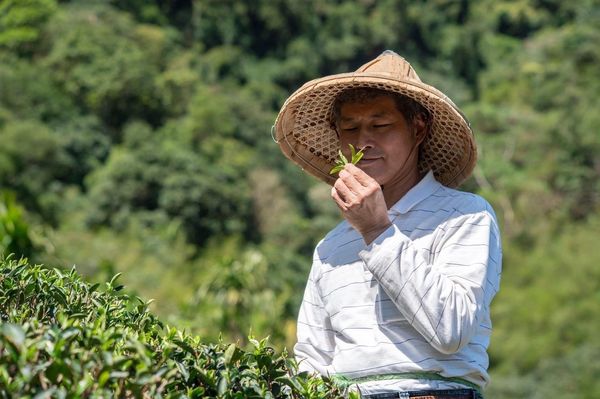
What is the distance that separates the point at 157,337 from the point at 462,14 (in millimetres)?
42587

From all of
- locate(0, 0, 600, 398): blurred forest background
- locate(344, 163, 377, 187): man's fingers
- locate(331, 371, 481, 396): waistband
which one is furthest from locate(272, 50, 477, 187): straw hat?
locate(0, 0, 600, 398): blurred forest background

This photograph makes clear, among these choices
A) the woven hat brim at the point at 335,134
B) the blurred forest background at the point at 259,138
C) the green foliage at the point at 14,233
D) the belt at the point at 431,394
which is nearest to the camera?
the belt at the point at 431,394

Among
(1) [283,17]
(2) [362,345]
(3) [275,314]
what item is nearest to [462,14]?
(1) [283,17]

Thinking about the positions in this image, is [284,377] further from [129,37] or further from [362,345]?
[129,37]

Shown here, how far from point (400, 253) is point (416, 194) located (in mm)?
324

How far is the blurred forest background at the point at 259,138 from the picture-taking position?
922 inches

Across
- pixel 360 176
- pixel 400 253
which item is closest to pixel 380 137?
pixel 360 176

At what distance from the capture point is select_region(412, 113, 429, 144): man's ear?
7.16 ft

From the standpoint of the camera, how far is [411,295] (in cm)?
174

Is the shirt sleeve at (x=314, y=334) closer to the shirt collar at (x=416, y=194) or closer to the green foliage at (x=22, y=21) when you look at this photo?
the shirt collar at (x=416, y=194)

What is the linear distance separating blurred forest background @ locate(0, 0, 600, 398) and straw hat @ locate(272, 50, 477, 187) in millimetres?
12550

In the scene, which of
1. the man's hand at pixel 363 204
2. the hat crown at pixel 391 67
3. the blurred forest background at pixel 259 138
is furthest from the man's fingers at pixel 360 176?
the blurred forest background at pixel 259 138

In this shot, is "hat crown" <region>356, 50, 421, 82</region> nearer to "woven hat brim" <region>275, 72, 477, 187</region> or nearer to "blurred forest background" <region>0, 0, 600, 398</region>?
"woven hat brim" <region>275, 72, 477, 187</region>

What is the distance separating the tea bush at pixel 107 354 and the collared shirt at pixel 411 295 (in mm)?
222
